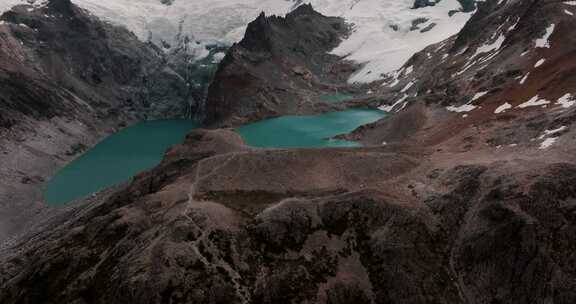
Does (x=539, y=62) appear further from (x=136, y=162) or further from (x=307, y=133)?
(x=136, y=162)

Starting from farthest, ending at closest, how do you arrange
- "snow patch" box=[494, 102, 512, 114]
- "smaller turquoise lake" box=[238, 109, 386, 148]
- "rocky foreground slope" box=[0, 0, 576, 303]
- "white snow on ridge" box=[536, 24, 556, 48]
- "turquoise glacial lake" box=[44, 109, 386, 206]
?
1. "turquoise glacial lake" box=[44, 109, 386, 206]
2. "smaller turquoise lake" box=[238, 109, 386, 148]
3. "white snow on ridge" box=[536, 24, 556, 48]
4. "snow patch" box=[494, 102, 512, 114]
5. "rocky foreground slope" box=[0, 0, 576, 303]

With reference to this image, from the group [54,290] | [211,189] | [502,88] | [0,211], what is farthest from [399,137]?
[0,211]

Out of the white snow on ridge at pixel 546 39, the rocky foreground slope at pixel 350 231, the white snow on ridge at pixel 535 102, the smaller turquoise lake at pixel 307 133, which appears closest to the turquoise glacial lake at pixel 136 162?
the smaller turquoise lake at pixel 307 133

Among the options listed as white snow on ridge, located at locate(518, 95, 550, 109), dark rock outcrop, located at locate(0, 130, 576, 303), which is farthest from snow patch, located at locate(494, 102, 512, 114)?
dark rock outcrop, located at locate(0, 130, 576, 303)

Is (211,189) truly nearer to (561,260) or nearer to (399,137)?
(561,260)

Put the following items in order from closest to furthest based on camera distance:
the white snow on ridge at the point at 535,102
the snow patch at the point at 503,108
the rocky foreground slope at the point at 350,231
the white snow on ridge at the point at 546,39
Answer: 1. the rocky foreground slope at the point at 350,231
2. the white snow on ridge at the point at 535,102
3. the snow patch at the point at 503,108
4. the white snow on ridge at the point at 546,39

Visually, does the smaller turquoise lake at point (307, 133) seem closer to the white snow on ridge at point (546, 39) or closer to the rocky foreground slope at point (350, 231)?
the white snow on ridge at point (546, 39)

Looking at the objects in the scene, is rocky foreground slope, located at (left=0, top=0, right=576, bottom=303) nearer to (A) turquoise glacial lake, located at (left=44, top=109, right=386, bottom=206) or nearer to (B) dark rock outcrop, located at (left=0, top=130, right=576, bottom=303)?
(B) dark rock outcrop, located at (left=0, top=130, right=576, bottom=303)

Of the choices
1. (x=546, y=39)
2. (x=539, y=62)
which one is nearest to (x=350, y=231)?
(x=539, y=62)
